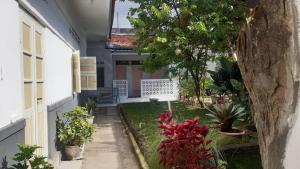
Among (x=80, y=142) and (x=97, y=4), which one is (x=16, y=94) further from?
(x=97, y=4)

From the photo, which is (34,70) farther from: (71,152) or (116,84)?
(116,84)

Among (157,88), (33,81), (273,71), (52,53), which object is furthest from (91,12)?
(273,71)

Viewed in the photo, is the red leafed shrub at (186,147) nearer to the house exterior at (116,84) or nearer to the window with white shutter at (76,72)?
the window with white shutter at (76,72)

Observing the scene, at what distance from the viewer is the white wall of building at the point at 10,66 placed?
9.79ft

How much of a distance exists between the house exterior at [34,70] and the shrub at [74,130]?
0.30 m

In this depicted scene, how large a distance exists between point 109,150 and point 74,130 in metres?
1.17

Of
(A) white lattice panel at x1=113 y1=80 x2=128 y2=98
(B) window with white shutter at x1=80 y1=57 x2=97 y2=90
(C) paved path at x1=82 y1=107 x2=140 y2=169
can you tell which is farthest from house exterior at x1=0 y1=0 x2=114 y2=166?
(A) white lattice panel at x1=113 y1=80 x2=128 y2=98

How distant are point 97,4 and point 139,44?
3.90 meters

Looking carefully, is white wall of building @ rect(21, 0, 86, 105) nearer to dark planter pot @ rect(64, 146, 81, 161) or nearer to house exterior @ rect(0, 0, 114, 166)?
house exterior @ rect(0, 0, 114, 166)

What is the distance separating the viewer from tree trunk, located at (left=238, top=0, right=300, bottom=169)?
148 cm

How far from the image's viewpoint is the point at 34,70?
4.67m

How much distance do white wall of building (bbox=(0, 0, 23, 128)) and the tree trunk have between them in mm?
2226

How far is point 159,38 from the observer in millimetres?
10367

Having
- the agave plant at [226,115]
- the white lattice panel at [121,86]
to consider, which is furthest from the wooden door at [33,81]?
the white lattice panel at [121,86]
